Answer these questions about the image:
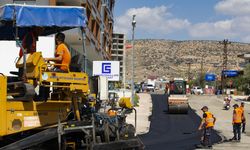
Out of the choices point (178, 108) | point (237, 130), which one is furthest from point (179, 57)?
point (237, 130)

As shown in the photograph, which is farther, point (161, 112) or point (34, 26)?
point (161, 112)

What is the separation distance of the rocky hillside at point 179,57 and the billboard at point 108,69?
141 meters

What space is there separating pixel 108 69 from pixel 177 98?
1315cm

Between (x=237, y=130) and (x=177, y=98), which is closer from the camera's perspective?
(x=237, y=130)

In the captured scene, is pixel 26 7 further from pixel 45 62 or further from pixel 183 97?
pixel 183 97

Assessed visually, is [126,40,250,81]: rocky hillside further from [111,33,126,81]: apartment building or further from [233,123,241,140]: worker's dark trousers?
[233,123,241,140]: worker's dark trousers

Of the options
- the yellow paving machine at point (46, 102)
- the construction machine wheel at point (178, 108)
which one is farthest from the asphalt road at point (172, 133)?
the yellow paving machine at point (46, 102)

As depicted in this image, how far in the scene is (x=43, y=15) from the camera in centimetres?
953

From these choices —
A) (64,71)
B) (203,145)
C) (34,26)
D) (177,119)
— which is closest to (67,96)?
(64,71)

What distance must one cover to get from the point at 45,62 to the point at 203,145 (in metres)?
11.4

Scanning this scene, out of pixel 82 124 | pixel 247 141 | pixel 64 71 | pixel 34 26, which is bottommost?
pixel 247 141

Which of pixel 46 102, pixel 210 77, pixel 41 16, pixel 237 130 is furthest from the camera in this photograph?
pixel 210 77

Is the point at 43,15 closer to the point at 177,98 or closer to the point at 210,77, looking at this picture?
the point at 177,98

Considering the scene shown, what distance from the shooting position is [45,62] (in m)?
9.52
